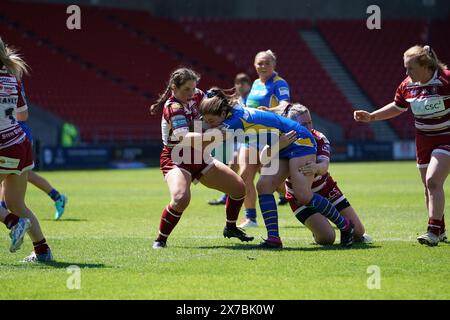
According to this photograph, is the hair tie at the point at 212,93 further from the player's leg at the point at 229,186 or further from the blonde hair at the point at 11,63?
the blonde hair at the point at 11,63

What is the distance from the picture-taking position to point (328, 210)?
9.05m

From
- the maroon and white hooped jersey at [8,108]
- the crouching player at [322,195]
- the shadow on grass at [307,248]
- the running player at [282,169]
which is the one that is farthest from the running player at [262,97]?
the maroon and white hooped jersey at [8,108]

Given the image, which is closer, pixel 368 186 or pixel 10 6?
pixel 368 186

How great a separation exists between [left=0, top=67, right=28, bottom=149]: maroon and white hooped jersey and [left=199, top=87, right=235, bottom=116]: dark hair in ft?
6.19

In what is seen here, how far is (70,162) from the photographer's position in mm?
28719

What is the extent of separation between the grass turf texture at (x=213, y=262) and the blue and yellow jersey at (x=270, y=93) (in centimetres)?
180

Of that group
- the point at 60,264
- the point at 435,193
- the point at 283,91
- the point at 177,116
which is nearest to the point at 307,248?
the point at 435,193

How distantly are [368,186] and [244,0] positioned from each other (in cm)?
2340

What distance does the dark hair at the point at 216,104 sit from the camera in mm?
8547

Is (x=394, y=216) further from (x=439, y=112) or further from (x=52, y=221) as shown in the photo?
(x=52, y=221)

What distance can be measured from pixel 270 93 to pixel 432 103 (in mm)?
3667

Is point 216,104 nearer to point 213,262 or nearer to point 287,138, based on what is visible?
point 287,138

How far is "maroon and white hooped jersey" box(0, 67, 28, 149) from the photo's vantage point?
773cm
